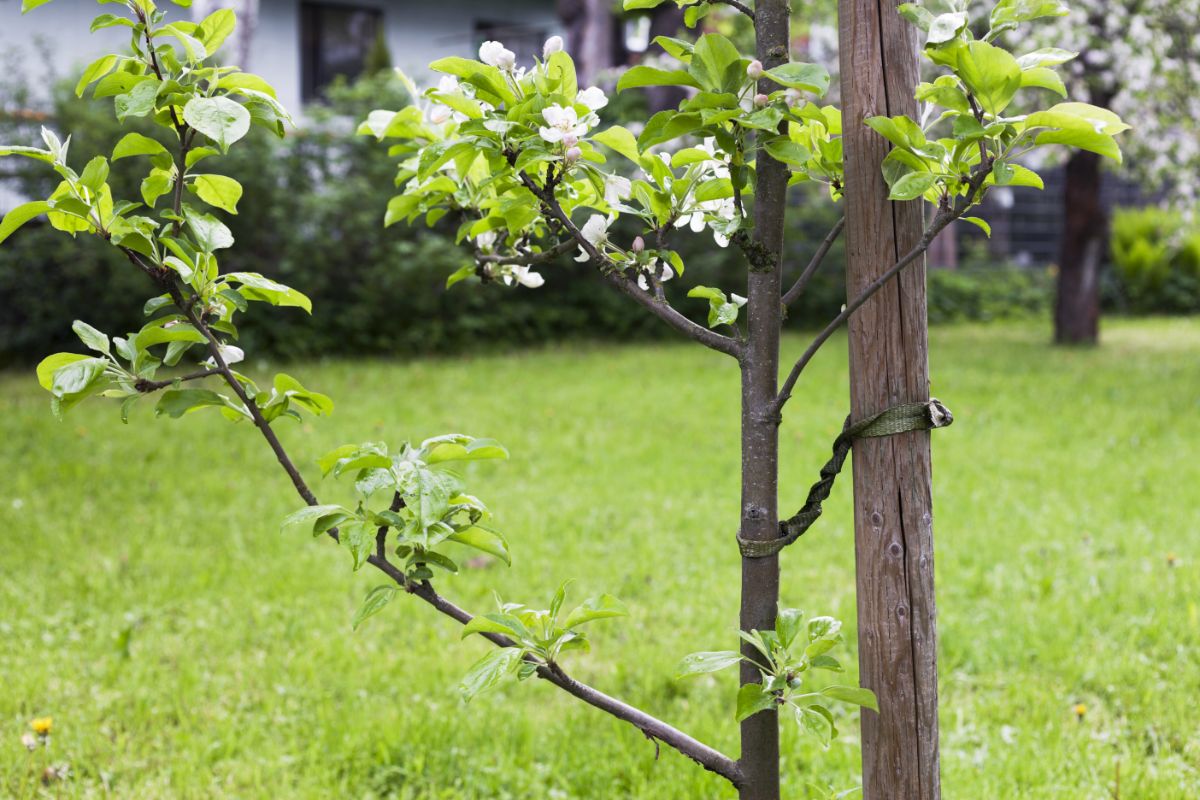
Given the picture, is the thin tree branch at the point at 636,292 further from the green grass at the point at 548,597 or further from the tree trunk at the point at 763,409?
the green grass at the point at 548,597

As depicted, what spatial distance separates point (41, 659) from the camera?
2910 millimetres

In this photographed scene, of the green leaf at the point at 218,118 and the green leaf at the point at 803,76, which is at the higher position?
the green leaf at the point at 803,76

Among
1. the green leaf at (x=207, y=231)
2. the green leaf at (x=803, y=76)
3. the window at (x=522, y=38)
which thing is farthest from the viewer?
the window at (x=522, y=38)

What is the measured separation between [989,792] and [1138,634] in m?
1.11

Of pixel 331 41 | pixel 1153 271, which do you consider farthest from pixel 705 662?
pixel 331 41

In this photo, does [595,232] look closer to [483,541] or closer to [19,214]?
[483,541]

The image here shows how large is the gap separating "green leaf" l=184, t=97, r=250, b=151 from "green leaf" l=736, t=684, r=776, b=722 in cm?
88

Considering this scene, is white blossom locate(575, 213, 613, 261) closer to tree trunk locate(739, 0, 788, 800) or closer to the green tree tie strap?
tree trunk locate(739, 0, 788, 800)

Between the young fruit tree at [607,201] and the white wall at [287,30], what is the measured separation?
10146mm

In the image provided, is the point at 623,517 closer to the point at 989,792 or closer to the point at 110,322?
the point at 989,792

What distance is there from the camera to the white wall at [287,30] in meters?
12.5

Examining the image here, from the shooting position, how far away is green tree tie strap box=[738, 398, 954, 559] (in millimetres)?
1356

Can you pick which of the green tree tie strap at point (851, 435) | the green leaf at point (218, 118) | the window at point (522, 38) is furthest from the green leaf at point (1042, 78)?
the window at point (522, 38)

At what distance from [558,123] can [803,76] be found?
288mm
